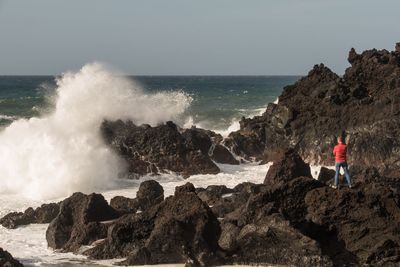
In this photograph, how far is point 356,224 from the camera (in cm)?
1208

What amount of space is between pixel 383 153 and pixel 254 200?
31.5 feet

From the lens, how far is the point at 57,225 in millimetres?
13844

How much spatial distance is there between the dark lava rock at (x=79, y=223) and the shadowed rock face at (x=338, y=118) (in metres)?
7.83

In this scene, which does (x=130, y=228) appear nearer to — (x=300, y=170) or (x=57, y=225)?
(x=57, y=225)

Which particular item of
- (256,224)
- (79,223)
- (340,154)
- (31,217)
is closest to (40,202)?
(31,217)

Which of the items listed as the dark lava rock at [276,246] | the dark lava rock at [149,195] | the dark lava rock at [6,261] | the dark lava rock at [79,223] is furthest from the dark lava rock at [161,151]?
the dark lava rock at [6,261]

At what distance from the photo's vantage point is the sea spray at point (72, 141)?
794 inches

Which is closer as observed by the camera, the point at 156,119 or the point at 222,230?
the point at 222,230

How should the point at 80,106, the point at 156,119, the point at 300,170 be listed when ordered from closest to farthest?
the point at 300,170 → the point at 80,106 → the point at 156,119

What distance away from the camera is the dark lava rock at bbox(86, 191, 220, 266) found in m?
11.8

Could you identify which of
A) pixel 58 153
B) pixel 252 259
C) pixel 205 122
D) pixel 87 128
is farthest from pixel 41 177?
pixel 205 122

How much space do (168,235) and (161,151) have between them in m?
10.4

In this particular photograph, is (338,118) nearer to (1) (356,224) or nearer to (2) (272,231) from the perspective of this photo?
(1) (356,224)

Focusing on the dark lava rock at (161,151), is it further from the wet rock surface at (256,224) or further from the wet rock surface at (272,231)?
the wet rock surface at (272,231)
